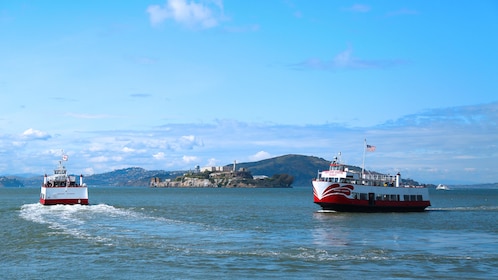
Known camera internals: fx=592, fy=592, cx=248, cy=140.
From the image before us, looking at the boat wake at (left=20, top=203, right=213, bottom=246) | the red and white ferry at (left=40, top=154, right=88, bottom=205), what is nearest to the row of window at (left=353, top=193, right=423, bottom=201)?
the boat wake at (left=20, top=203, right=213, bottom=246)

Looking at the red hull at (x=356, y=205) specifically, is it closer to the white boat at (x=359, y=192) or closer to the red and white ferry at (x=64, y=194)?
the white boat at (x=359, y=192)

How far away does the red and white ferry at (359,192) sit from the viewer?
89.2 m

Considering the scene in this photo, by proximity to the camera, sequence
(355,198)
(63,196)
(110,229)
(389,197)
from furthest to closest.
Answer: (389,197) < (63,196) < (355,198) < (110,229)

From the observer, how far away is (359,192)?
91125 mm

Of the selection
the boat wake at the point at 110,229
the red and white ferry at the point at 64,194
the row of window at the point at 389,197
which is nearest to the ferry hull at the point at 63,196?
the red and white ferry at the point at 64,194

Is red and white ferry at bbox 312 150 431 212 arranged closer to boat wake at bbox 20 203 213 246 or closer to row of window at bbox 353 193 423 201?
row of window at bbox 353 193 423 201

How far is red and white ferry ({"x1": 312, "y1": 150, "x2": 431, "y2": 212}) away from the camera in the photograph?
89188 millimetres

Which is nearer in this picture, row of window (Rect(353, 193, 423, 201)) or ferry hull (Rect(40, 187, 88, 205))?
row of window (Rect(353, 193, 423, 201))

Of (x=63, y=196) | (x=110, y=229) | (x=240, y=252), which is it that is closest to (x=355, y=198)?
(x=110, y=229)

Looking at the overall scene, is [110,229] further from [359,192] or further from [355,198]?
[359,192]

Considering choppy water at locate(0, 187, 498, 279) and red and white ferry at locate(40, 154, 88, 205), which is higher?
red and white ferry at locate(40, 154, 88, 205)

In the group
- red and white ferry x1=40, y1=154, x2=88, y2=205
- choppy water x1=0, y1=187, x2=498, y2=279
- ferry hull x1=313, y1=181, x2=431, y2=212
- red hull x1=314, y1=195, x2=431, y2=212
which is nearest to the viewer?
choppy water x1=0, y1=187, x2=498, y2=279

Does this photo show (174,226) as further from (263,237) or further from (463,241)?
(463,241)

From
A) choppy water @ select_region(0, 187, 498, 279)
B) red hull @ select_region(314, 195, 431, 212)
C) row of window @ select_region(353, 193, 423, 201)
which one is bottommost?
choppy water @ select_region(0, 187, 498, 279)
